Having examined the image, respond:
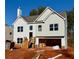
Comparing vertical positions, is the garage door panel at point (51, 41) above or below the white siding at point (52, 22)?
below

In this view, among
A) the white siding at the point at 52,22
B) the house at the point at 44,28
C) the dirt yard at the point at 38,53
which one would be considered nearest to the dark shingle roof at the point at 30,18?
the house at the point at 44,28

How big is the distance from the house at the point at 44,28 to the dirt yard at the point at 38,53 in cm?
5

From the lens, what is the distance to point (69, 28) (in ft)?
6.20

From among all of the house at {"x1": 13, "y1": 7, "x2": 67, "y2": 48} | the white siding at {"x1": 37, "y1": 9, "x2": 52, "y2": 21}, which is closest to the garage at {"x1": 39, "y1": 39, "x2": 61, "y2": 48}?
the house at {"x1": 13, "y1": 7, "x2": 67, "y2": 48}

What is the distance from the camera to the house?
6.35 feet

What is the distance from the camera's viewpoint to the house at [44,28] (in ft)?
6.35

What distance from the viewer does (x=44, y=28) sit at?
200cm

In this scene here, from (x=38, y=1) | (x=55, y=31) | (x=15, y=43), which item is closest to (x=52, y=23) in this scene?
(x=55, y=31)

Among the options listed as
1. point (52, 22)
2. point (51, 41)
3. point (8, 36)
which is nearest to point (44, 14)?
point (52, 22)

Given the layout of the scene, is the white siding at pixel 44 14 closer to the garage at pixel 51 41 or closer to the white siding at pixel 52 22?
the white siding at pixel 52 22

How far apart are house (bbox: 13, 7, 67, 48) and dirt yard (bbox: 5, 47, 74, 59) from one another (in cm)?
5

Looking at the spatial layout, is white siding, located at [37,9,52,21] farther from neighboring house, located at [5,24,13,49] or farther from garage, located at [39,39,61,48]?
neighboring house, located at [5,24,13,49]

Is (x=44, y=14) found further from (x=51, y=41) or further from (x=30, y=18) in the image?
(x=51, y=41)
